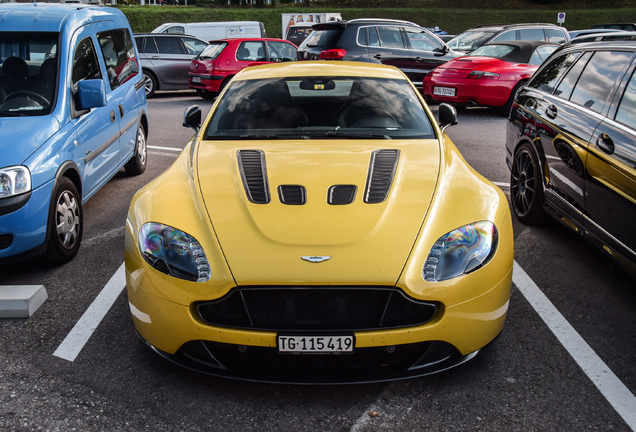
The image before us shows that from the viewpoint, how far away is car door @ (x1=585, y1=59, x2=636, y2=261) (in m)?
3.28

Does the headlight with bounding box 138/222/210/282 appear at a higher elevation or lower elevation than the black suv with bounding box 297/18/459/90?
higher

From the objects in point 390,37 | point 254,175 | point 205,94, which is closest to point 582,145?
point 254,175

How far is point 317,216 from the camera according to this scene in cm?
271

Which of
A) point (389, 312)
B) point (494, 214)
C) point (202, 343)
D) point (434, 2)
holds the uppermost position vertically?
point (494, 214)

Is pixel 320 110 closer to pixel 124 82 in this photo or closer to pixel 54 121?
pixel 54 121

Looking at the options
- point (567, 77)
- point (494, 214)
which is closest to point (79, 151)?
point (494, 214)

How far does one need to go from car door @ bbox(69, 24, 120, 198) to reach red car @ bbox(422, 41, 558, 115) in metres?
7.14

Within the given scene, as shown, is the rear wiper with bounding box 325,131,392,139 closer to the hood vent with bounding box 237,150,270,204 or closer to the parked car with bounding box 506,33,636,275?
the hood vent with bounding box 237,150,270,204

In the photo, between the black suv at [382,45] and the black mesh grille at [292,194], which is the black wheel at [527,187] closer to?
the black mesh grille at [292,194]

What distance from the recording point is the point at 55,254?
13.2 feet

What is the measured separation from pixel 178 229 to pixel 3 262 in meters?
1.71

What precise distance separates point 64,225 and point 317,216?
7.76 ft

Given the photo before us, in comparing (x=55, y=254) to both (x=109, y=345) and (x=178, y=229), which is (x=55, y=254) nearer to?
(x=109, y=345)

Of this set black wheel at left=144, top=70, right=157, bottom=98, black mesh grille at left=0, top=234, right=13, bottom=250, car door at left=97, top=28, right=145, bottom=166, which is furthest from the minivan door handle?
black wheel at left=144, top=70, right=157, bottom=98
